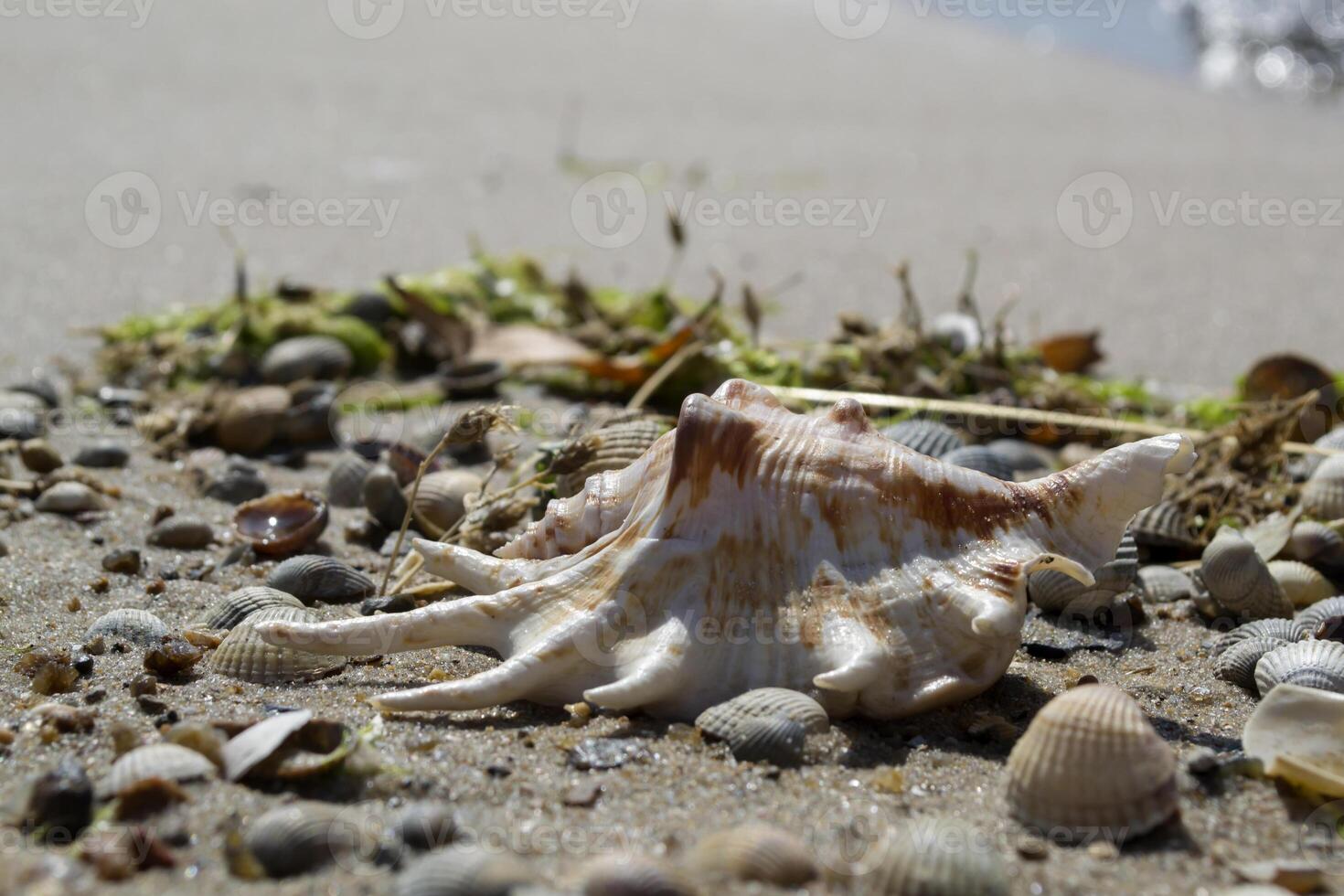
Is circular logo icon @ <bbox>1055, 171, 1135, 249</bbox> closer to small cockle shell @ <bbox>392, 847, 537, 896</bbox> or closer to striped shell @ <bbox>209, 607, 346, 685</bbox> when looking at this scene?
striped shell @ <bbox>209, 607, 346, 685</bbox>

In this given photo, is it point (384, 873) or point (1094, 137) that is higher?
point (1094, 137)

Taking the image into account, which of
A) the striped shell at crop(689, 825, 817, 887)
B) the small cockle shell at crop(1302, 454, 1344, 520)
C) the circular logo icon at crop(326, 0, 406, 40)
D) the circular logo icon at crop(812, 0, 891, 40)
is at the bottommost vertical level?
the striped shell at crop(689, 825, 817, 887)

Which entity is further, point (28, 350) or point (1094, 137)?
point (1094, 137)

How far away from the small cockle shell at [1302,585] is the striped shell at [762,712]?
1.71 metres

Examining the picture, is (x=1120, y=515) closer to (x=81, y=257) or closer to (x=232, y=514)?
(x=232, y=514)

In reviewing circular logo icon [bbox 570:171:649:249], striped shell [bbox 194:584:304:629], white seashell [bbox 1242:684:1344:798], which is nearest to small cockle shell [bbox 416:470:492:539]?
striped shell [bbox 194:584:304:629]

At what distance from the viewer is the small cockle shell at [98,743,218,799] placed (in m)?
2.14

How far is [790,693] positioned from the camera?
2.43 m

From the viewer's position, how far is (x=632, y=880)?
185 cm

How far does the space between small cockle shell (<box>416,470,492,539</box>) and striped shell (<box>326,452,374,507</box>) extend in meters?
0.44

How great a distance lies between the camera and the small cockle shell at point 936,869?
1.91 metres

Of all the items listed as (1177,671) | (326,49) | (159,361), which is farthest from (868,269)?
(326,49)

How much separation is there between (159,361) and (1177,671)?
4.34m

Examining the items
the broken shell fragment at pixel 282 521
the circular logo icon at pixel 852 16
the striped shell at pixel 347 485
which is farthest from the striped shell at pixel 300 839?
the circular logo icon at pixel 852 16
